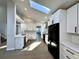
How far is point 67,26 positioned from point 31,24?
992 centimetres

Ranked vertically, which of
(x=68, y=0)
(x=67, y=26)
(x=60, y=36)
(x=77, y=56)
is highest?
(x=68, y=0)

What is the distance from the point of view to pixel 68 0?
2982mm

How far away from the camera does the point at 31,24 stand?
13250mm

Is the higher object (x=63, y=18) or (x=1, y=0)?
(x=1, y=0)

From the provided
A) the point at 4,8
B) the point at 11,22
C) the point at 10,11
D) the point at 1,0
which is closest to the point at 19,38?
the point at 11,22

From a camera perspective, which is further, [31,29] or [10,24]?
[31,29]

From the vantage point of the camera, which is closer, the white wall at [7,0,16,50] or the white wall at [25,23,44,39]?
the white wall at [7,0,16,50]

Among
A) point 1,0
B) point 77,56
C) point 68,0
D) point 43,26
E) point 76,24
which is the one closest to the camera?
point 77,56

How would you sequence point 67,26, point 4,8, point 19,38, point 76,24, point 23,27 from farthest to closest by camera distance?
point 23,27 → point 4,8 → point 19,38 → point 67,26 → point 76,24

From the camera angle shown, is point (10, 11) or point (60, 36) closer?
point (60, 36)

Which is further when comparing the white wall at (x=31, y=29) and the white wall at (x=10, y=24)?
the white wall at (x=31, y=29)

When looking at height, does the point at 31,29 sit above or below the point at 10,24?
below

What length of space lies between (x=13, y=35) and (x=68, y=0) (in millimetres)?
4302

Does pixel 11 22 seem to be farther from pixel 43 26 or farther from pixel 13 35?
pixel 43 26
